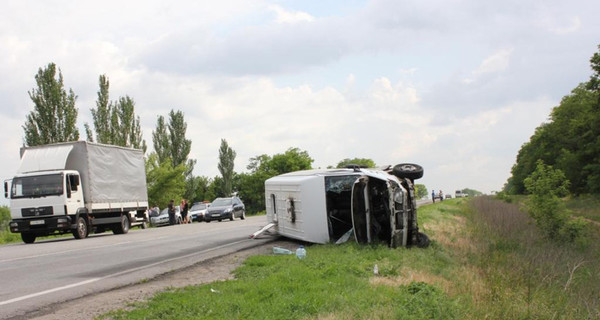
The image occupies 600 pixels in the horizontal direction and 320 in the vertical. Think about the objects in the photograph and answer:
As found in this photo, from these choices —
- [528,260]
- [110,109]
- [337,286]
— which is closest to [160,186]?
[110,109]

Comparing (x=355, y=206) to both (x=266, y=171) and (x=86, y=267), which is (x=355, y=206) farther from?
(x=266, y=171)

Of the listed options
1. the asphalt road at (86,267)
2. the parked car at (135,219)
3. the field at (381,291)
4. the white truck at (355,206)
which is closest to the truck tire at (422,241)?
the white truck at (355,206)

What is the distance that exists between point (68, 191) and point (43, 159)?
181 centimetres

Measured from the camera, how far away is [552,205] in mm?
22984

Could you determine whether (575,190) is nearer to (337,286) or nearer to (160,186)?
(160,186)

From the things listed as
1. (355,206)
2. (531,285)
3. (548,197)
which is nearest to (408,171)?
(355,206)

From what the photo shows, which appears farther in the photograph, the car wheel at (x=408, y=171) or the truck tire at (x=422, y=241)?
the car wheel at (x=408, y=171)

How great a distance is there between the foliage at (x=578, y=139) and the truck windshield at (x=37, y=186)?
1034 inches

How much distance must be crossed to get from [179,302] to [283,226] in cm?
874

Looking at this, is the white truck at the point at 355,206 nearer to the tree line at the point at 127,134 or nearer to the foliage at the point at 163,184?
the tree line at the point at 127,134

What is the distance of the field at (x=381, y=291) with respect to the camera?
6.44m

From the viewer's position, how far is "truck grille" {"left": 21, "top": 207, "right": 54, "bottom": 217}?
831 inches

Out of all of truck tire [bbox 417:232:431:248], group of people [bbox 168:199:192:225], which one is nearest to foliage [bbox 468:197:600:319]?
truck tire [bbox 417:232:431:248]

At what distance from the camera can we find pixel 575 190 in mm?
62531
